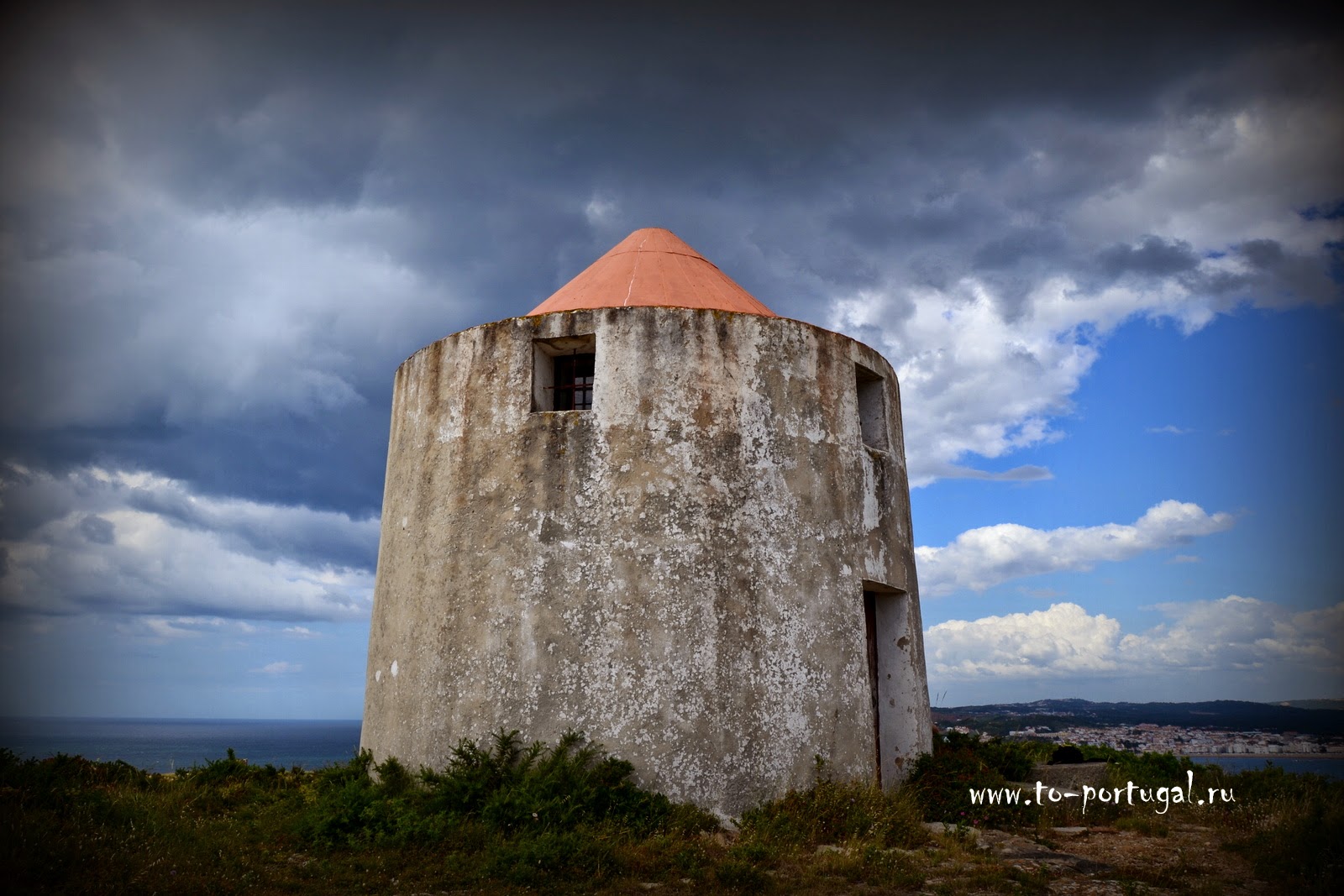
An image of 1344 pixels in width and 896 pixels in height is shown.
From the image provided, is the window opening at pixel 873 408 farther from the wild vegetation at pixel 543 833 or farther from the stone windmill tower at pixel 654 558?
the wild vegetation at pixel 543 833

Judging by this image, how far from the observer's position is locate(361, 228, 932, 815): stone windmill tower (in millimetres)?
7988

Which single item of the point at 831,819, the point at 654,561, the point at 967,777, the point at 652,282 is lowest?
the point at 831,819

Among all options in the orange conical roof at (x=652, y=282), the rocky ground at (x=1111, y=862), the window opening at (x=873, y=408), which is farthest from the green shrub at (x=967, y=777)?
the orange conical roof at (x=652, y=282)

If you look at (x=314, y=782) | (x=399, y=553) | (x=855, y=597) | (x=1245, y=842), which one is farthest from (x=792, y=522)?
(x=314, y=782)

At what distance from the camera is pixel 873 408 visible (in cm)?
1041

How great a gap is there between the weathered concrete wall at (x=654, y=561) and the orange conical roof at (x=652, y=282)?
1.27 meters

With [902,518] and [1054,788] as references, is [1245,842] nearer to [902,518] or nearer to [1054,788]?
[1054,788]

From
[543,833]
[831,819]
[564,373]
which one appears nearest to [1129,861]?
[831,819]

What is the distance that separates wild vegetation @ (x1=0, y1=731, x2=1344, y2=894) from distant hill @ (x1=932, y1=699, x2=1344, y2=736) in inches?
378

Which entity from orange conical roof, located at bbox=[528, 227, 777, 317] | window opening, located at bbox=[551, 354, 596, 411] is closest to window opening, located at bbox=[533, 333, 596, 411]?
window opening, located at bbox=[551, 354, 596, 411]

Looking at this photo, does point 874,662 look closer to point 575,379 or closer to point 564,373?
point 575,379

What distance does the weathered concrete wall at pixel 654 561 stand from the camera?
798 cm

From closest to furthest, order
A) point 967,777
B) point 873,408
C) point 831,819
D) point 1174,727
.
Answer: point 831,819 → point 967,777 → point 873,408 → point 1174,727

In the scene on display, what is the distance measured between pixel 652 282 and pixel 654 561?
13.0 feet
